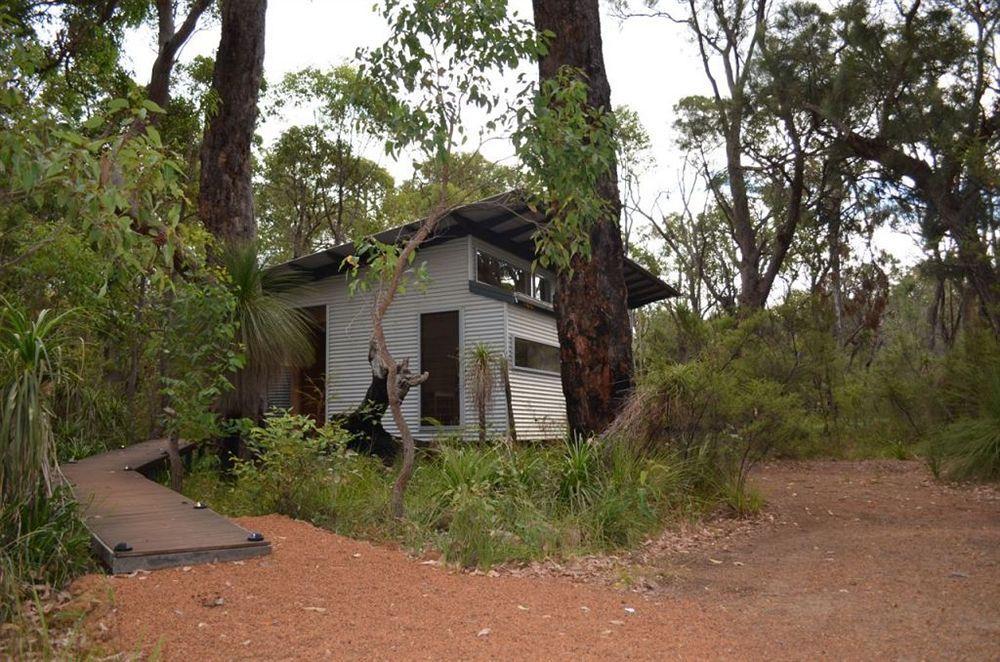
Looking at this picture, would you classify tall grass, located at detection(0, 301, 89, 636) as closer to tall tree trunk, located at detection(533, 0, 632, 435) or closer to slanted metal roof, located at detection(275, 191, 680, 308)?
tall tree trunk, located at detection(533, 0, 632, 435)

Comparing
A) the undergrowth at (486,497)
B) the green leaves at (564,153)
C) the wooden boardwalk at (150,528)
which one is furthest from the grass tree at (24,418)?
the green leaves at (564,153)

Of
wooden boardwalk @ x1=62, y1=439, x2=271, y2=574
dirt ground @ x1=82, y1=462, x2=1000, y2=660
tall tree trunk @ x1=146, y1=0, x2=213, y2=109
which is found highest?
tall tree trunk @ x1=146, y1=0, x2=213, y2=109

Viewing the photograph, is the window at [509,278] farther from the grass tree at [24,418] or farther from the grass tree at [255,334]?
the grass tree at [24,418]

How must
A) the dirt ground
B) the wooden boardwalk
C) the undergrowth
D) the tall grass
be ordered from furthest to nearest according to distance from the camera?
the undergrowth → the wooden boardwalk → the tall grass → the dirt ground

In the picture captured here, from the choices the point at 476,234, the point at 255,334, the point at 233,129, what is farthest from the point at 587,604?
the point at 476,234

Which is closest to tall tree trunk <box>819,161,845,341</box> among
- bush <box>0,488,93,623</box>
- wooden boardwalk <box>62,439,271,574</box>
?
wooden boardwalk <box>62,439,271,574</box>

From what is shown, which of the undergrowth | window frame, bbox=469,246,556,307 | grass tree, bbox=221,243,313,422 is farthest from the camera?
window frame, bbox=469,246,556,307

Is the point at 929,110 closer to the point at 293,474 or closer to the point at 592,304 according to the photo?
the point at 592,304

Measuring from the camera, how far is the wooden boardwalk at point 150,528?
4.83 meters

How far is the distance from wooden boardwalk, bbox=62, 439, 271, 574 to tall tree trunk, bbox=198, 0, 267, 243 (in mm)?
3694

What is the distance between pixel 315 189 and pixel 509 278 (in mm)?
11239

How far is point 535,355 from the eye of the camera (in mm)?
14656

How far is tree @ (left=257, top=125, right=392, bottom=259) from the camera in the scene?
23.1 m

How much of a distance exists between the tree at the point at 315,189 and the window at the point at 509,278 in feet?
25.5
